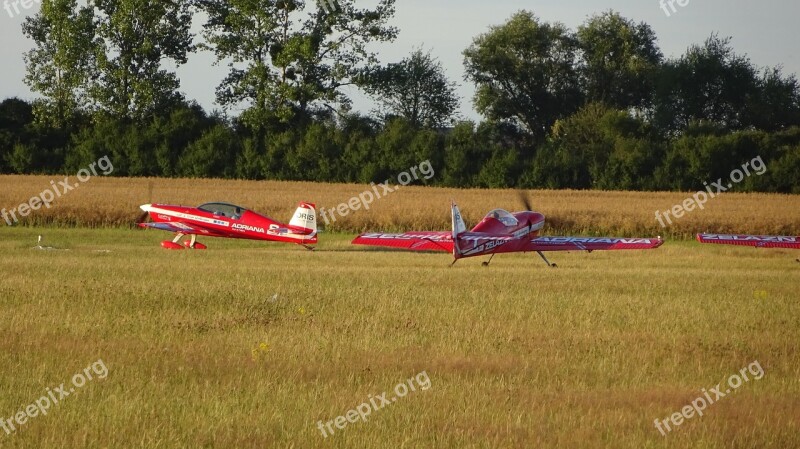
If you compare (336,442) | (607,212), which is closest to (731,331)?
(336,442)

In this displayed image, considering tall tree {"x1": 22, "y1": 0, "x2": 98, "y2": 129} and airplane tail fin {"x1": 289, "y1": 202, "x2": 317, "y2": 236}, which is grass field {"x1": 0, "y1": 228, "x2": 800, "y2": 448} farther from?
tall tree {"x1": 22, "y1": 0, "x2": 98, "y2": 129}

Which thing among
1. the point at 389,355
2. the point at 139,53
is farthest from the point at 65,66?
the point at 389,355

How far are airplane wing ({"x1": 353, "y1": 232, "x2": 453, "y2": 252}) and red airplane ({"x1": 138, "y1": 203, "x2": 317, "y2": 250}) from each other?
13.5 ft

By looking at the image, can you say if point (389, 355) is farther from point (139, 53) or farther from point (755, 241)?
point (139, 53)

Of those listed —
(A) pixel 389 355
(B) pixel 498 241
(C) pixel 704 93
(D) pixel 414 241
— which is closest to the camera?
(A) pixel 389 355

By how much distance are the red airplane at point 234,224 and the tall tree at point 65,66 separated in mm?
39964

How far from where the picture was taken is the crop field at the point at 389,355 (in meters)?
8.62

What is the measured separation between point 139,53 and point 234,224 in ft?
140

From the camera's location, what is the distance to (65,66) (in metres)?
68.6

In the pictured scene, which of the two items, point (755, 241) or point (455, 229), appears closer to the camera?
point (455, 229)

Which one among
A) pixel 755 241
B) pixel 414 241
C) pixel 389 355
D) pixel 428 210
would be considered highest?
pixel 428 210

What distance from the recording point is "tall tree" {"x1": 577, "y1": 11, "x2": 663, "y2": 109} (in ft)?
310

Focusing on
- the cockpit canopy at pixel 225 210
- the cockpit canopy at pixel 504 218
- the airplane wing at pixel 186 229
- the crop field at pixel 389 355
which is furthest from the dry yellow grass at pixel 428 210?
the crop field at pixel 389 355

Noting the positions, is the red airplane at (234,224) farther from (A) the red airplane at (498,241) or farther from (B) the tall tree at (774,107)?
(B) the tall tree at (774,107)
